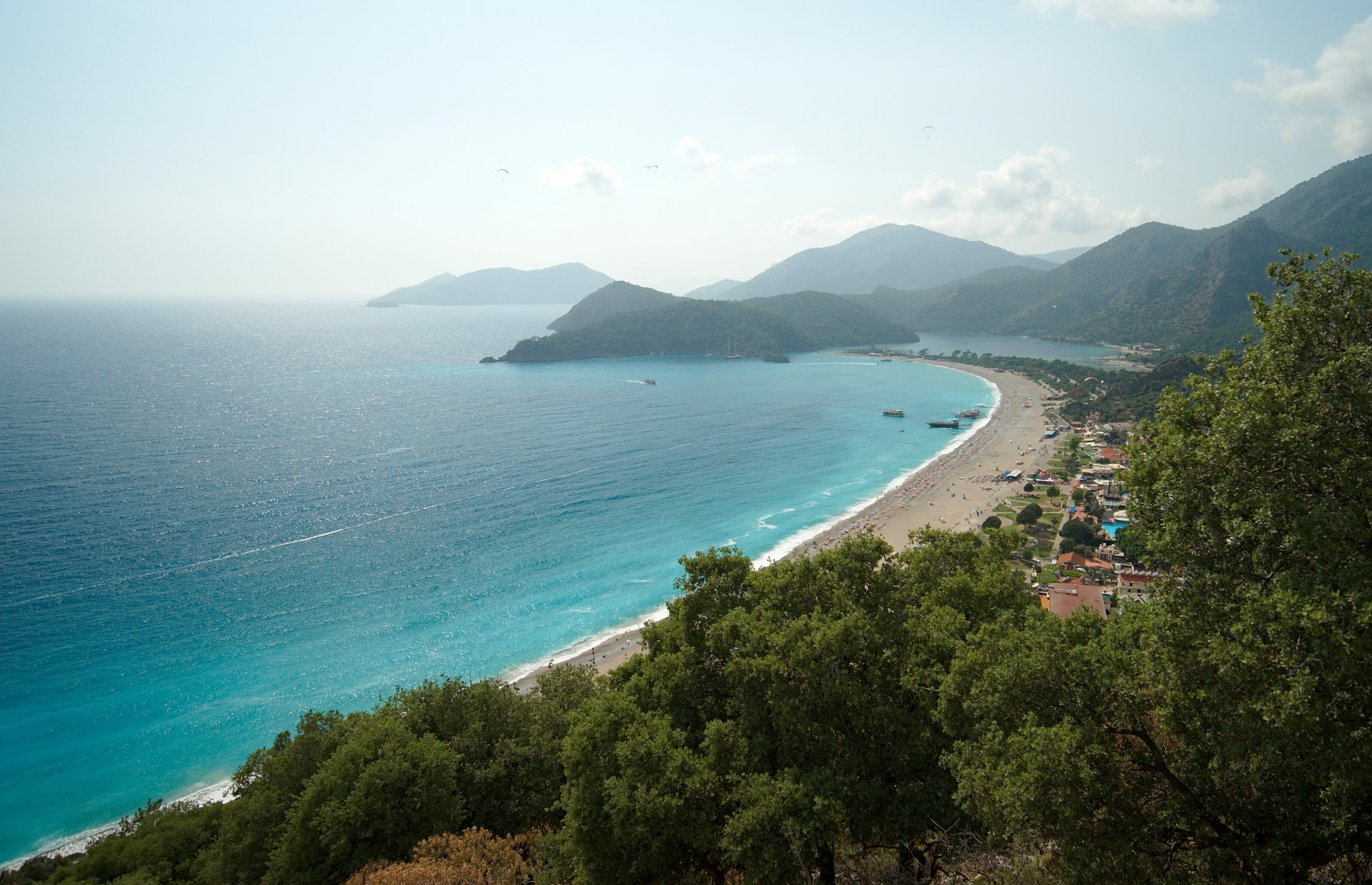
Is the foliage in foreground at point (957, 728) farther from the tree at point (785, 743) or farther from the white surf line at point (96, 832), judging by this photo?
the white surf line at point (96, 832)

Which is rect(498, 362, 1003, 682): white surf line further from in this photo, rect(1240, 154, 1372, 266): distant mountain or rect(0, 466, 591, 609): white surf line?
rect(1240, 154, 1372, 266): distant mountain

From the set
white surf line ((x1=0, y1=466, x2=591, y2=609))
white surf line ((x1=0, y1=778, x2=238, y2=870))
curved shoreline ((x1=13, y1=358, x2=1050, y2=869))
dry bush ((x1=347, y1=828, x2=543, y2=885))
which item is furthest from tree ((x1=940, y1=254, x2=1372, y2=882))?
white surf line ((x1=0, y1=466, x2=591, y2=609))

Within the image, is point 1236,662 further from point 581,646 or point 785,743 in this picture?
point 581,646

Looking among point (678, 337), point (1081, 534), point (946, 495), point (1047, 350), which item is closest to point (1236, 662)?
point (1081, 534)

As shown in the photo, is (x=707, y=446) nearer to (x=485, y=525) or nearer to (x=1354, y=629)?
(x=485, y=525)

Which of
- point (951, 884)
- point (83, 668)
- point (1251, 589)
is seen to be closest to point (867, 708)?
point (951, 884)

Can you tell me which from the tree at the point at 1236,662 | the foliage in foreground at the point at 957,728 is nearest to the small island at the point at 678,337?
the foliage in foreground at the point at 957,728
